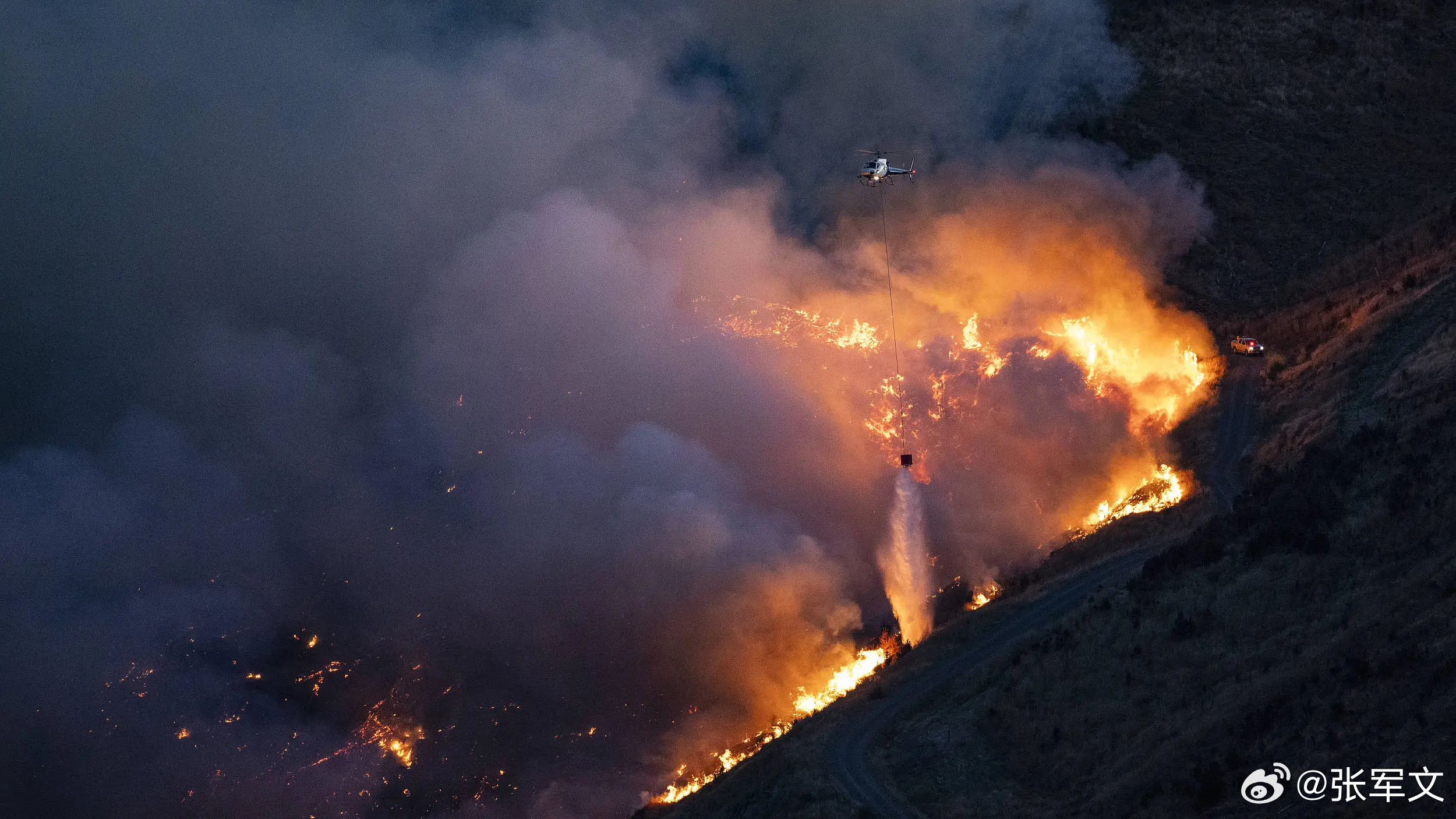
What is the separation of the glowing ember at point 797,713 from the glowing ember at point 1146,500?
1265 cm

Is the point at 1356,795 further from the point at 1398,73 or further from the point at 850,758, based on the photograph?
the point at 1398,73

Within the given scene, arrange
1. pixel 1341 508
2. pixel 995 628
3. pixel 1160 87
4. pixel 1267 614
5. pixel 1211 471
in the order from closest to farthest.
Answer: pixel 1267 614 < pixel 1341 508 < pixel 995 628 < pixel 1211 471 < pixel 1160 87

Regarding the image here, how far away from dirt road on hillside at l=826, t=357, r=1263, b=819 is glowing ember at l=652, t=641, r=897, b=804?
16.4 feet

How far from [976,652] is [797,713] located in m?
11.3

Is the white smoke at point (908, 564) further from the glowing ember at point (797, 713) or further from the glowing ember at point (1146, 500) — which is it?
the glowing ember at point (1146, 500)

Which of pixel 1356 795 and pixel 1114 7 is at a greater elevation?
pixel 1114 7

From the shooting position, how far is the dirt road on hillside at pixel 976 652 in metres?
53.4

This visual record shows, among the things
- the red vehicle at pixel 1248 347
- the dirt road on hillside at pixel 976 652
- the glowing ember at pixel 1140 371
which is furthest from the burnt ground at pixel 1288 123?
the dirt road on hillside at pixel 976 652

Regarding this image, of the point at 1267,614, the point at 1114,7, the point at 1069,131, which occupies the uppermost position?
the point at 1114,7

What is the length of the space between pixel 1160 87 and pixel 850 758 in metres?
63.8

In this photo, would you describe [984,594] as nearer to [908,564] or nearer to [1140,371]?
[908,564]

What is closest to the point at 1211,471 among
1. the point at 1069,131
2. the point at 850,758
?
the point at 850,758

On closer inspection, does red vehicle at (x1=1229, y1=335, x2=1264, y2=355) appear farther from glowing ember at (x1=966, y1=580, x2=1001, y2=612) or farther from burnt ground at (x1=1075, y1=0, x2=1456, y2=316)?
glowing ember at (x1=966, y1=580, x2=1001, y2=612)

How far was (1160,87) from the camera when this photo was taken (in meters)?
101
